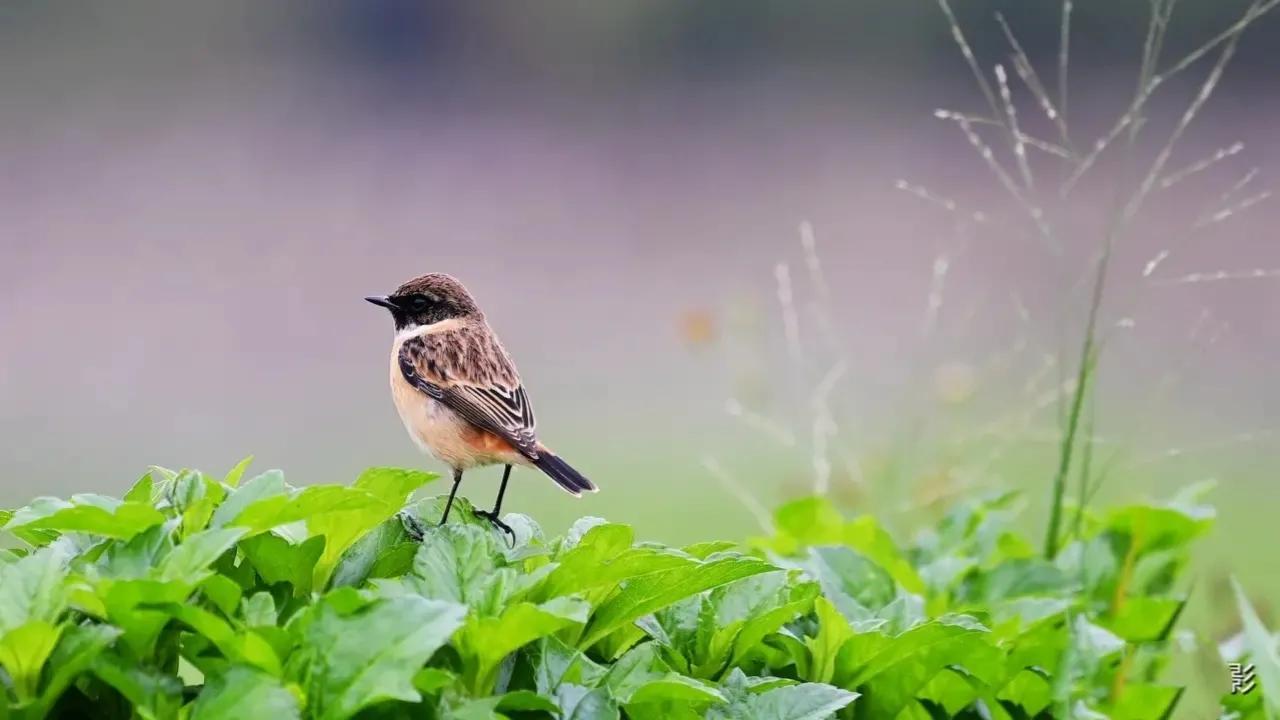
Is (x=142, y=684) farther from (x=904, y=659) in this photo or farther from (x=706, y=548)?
(x=904, y=659)

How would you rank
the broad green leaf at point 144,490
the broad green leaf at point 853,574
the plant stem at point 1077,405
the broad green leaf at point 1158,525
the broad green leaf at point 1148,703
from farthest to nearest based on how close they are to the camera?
1. the broad green leaf at point 1158,525
2. the plant stem at point 1077,405
3. the broad green leaf at point 853,574
4. the broad green leaf at point 1148,703
5. the broad green leaf at point 144,490

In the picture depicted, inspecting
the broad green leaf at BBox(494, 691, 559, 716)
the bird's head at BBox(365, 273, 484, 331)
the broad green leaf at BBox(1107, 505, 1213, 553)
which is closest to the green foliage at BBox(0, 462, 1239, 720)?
the broad green leaf at BBox(494, 691, 559, 716)

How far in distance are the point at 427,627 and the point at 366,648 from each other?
0.07 m

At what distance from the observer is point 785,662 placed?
84.8 inches

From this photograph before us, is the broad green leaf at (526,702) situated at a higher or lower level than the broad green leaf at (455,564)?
lower

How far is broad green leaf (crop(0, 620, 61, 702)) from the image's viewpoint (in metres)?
1.63

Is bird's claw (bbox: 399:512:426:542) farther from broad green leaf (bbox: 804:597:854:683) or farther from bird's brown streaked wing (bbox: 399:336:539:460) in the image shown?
bird's brown streaked wing (bbox: 399:336:539:460)

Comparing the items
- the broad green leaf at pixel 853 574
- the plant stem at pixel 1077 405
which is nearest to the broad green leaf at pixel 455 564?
the broad green leaf at pixel 853 574

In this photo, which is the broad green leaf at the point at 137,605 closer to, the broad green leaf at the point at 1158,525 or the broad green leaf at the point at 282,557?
the broad green leaf at the point at 282,557

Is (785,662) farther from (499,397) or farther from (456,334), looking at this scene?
(456,334)

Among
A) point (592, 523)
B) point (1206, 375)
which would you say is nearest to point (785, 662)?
point (592, 523)

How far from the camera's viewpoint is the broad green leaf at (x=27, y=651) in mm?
1628

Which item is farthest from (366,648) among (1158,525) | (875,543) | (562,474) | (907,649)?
(1158,525)

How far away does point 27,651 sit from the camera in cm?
165
